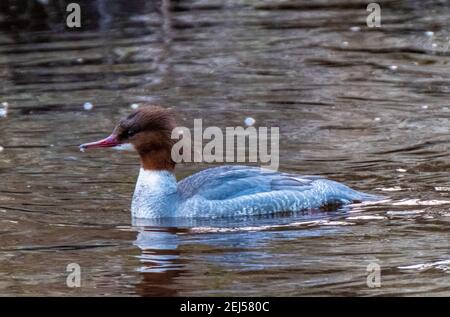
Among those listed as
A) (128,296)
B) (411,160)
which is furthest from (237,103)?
(128,296)

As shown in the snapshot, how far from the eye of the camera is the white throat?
34.3 ft

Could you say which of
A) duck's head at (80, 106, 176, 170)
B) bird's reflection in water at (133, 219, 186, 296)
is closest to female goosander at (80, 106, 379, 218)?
duck's head at (80, 106, 176, 170)

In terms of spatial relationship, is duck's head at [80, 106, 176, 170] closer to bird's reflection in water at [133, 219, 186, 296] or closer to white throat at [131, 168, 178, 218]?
white throat at [131, 168, 178, 218]

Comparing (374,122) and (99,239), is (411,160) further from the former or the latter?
(99,239)

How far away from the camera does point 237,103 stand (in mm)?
14609

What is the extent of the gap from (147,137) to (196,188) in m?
0.66

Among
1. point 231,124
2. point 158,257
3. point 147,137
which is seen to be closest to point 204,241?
point 158,257

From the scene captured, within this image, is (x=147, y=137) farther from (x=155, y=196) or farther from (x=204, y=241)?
(x=204, y=241)

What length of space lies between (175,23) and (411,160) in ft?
27.0

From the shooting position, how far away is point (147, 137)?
10.5 meters

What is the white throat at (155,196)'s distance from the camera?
34.3ft

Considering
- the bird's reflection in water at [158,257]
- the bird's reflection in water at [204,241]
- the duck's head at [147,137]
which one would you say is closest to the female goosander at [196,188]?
the duck's head at [147,137]

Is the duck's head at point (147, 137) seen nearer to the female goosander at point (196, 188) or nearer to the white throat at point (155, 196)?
the female goosander at point (196, 188)

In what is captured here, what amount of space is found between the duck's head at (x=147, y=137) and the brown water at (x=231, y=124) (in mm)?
604
